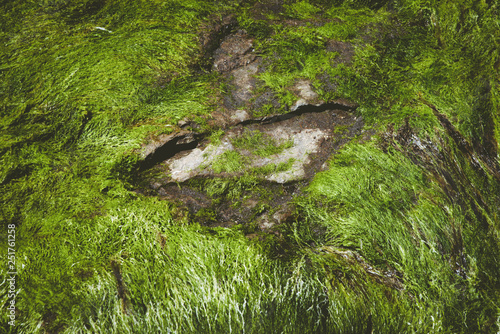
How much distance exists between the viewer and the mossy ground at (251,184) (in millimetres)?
1895

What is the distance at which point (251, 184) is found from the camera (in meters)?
2.51

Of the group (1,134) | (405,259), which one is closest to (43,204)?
(1,134)

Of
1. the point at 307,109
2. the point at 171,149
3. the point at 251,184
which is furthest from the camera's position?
the point at 307,109

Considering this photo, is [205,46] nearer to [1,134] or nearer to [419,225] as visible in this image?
[1,134]

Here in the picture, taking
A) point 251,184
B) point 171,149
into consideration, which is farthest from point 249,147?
point 171,149

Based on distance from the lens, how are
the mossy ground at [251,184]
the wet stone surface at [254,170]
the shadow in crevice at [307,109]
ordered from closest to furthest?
the mossy ground at [251,184]
the wet stone surface at [254,170]
the shadow in crevice at [307,109]

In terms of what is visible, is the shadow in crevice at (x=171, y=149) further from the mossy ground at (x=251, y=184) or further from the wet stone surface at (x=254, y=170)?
the mossy ground at (x=251, y=184)

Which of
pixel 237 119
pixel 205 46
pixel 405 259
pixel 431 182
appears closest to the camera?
pixel 405 259

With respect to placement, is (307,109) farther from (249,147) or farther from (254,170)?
(254,170)

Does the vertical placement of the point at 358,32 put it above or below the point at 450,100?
above

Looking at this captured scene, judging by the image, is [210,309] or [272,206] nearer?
[210,309]

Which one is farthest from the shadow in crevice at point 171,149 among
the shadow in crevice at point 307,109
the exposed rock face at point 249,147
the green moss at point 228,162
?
the shadow in crevice at point 307,109

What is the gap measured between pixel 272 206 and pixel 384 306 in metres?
1.08

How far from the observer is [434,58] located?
2.90 m
